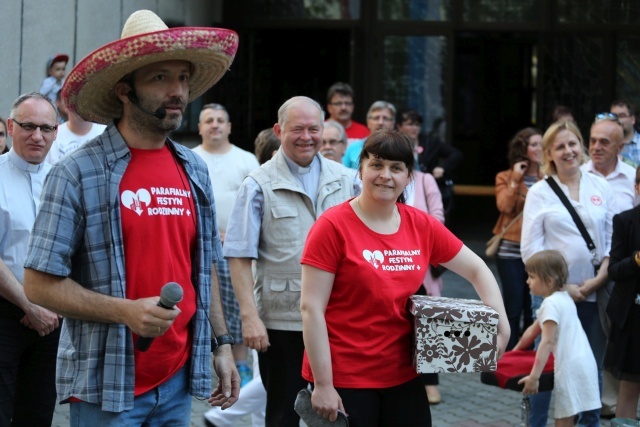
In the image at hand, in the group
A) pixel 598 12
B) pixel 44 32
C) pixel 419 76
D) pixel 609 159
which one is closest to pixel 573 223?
pixel 609 159

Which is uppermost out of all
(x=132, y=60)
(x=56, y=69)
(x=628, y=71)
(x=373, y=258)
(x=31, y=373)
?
(x=628, y=71)

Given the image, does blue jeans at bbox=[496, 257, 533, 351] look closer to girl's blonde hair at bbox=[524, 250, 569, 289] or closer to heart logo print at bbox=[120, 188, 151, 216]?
girl's blonde hair at bbox=[524, 250, 569, 289]

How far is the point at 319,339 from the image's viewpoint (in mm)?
4371

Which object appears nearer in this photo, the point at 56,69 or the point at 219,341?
the point at 219,341

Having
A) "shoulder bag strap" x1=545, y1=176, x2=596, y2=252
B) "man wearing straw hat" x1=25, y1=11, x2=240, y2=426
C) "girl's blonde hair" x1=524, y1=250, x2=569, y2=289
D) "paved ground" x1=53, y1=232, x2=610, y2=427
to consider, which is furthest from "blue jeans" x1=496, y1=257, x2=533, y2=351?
"man wearing straw hat" x1=25, y1=11, x2=240, y2=426

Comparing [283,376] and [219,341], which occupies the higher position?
[219,341]

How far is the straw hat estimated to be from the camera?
3.60 meters

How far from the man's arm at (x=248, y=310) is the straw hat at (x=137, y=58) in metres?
1.76

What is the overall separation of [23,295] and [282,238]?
131 centimetres

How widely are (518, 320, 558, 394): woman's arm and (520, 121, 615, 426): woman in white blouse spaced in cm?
74

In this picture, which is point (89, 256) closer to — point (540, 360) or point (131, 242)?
point (131, 242)

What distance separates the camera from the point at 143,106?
146 inches

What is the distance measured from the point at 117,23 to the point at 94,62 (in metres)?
7.66

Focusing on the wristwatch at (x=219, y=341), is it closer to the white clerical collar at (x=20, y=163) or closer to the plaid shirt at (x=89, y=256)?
the plaid shirt at (x=89, y=256)
